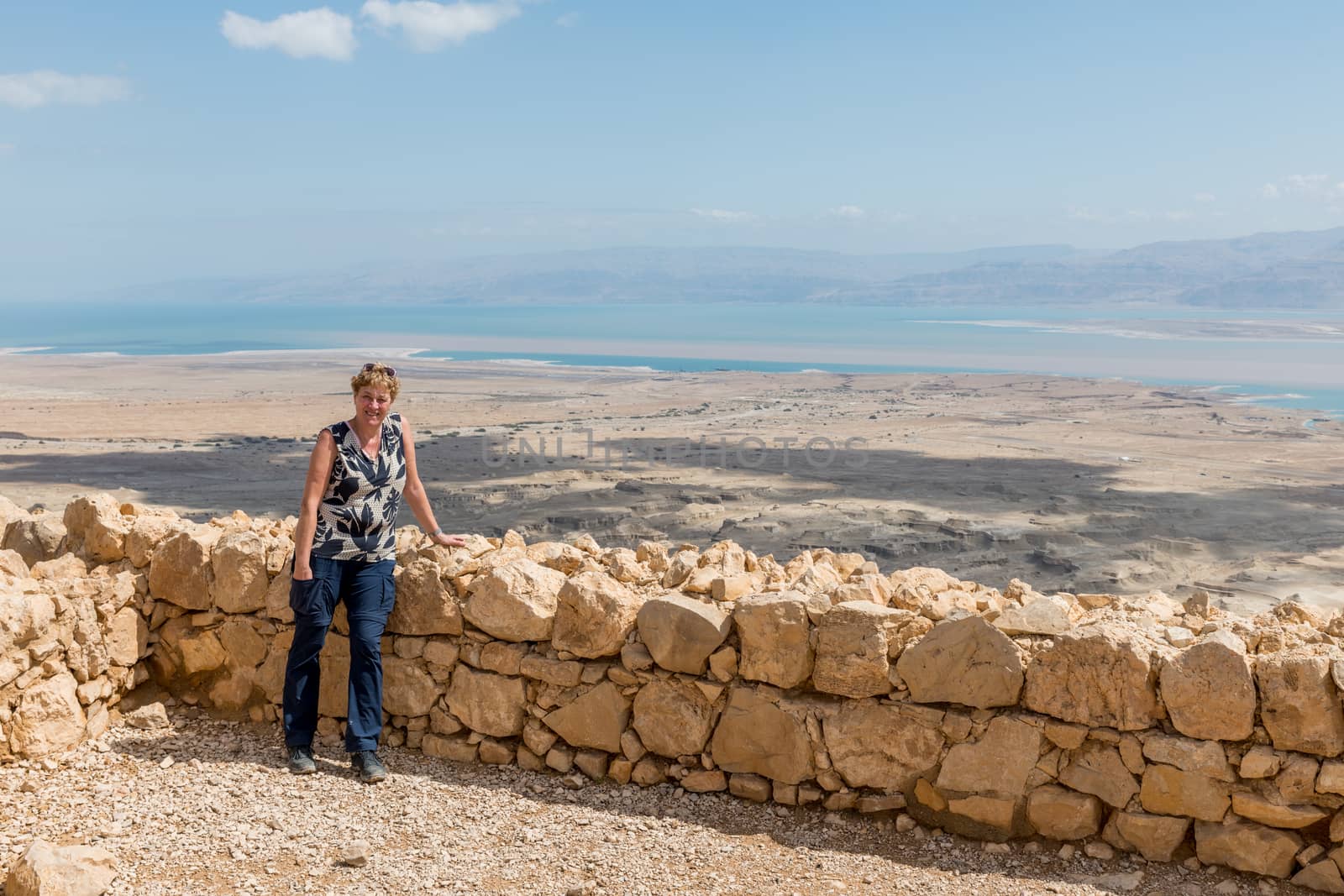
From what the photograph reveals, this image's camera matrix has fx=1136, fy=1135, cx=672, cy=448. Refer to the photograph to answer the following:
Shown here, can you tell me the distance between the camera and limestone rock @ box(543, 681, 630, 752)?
15.2ft

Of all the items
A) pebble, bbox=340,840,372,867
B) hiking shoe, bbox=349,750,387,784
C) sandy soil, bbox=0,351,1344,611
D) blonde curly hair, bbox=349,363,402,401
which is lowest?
sandy soil, bbox=0,351,1344,611

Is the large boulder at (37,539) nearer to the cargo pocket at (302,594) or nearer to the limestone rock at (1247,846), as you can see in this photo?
the cargo pocket at (302,594)

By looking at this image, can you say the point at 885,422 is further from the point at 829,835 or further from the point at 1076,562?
the point at 829,835

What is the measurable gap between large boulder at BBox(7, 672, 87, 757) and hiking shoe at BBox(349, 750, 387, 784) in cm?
122

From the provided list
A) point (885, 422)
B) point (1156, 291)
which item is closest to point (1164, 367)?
point (885, 422)

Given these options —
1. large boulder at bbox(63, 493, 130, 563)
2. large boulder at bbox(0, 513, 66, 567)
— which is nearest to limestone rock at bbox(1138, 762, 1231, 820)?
large boulder at bbox(63, 493, 130, 563)

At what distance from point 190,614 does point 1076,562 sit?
43.1 ft

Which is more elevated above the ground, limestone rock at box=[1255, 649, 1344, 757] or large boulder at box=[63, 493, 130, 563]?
large boulder at box=[63, 493, 130, 563]

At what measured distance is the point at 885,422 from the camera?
3400 centimetres

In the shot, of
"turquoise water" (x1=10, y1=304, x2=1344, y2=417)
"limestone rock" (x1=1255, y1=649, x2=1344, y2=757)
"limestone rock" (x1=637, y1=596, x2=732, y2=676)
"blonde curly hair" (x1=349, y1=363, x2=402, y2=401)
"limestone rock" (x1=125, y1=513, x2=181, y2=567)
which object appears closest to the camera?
"limestone rock" (x1=1255, y1=649, x2=1344, y2=757)

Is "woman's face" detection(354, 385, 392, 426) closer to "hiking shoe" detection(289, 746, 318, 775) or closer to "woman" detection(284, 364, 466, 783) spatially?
"woman" detection(284, 364, 466, 783)

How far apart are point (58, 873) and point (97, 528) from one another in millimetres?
2188

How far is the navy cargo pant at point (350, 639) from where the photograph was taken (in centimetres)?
464

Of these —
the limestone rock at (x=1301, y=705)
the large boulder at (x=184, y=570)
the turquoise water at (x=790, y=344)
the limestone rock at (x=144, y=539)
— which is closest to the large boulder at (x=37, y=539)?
the limestone rock at (x=144, y=539)
